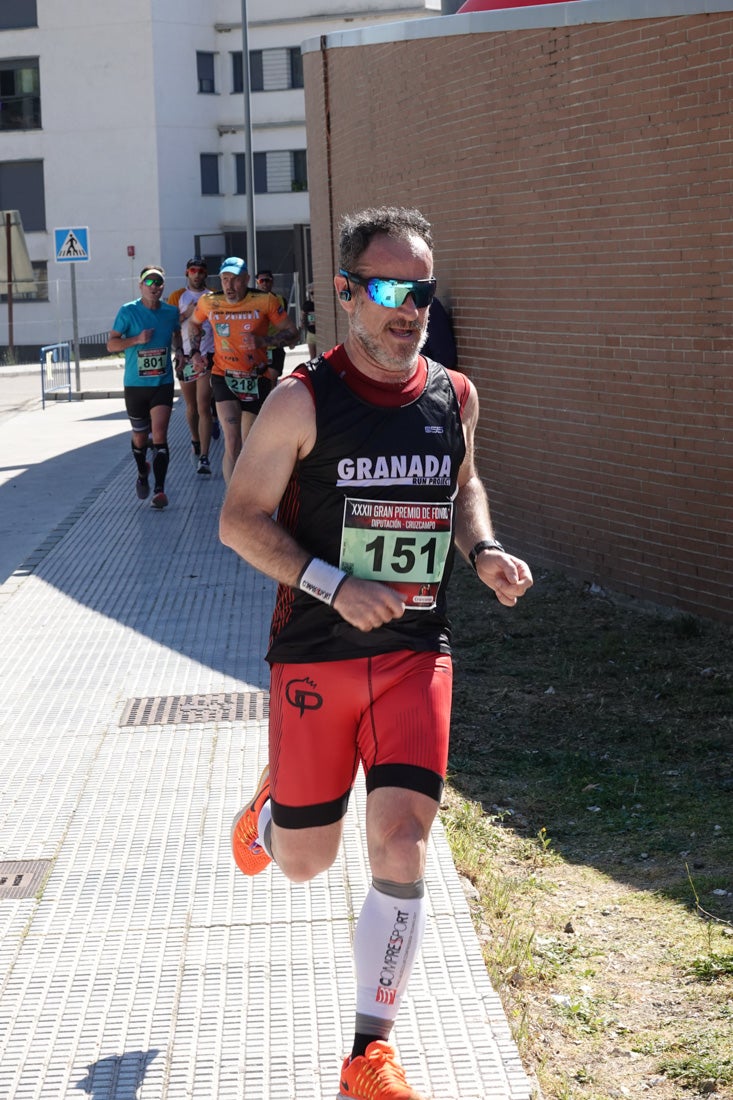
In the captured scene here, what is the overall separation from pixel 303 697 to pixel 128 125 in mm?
49415

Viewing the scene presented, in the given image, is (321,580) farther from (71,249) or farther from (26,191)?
(26,191)

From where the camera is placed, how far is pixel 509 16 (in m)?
10.4

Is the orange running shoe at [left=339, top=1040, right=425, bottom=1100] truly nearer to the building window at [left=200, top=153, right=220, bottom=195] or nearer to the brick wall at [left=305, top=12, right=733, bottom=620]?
the brick wall at [left=305, top=12, right=733, bottom=620]

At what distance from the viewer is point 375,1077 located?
3473 millimetres

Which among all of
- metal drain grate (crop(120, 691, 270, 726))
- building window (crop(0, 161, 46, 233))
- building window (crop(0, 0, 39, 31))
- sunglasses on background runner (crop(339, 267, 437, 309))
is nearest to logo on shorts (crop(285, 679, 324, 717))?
sunglasses on background runner (crop(339, 267, 437, 309))

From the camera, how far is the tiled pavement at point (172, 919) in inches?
154

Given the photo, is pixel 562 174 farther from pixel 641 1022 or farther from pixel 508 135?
pixel 641 1022

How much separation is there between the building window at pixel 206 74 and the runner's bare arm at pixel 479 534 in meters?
51.3

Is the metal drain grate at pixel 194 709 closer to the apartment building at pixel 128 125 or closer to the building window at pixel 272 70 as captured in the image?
the apartment building at pixel 128 125

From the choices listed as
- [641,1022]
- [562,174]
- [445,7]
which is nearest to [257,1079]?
[641,1022]

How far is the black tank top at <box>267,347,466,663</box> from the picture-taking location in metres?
3.84

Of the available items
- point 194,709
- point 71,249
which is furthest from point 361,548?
point 71,249

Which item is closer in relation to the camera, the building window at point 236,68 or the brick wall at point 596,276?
the brick wall at point 596,276

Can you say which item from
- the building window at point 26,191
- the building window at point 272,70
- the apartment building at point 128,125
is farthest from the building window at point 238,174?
the building window at point 26,191
